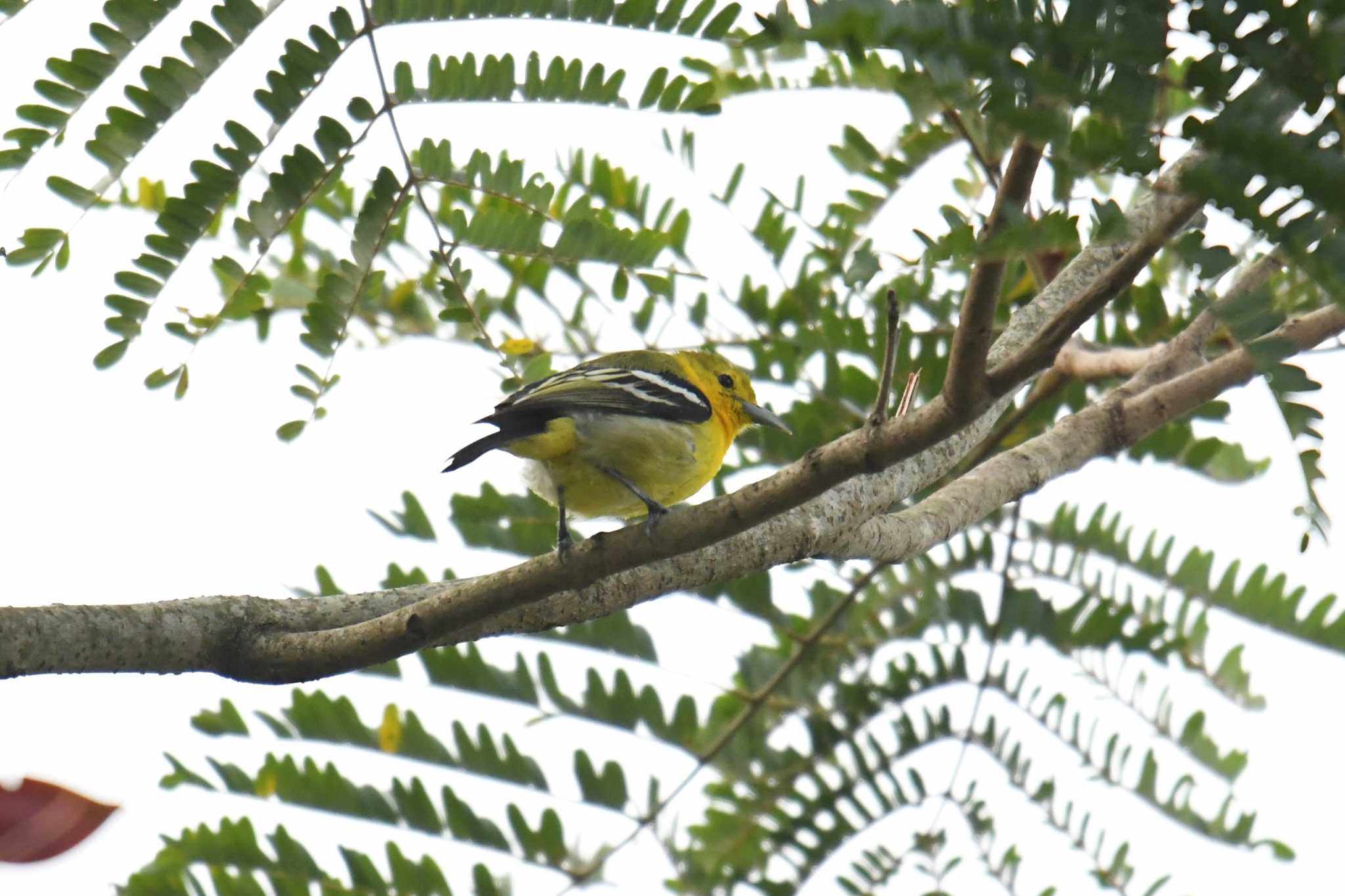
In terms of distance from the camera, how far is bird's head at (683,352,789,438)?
4609 millimetres

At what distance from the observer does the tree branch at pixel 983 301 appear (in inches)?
70.7

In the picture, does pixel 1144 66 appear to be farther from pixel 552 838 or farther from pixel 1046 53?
pixel 552 838

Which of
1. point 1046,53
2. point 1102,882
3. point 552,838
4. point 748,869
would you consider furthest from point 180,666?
point 1102,882

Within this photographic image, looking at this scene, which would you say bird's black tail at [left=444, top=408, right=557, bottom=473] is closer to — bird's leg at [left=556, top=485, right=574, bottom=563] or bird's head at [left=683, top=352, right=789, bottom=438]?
bird's leg at [left=556, top=485, right=574, bottom=563]

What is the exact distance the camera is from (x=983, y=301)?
1.95 meters

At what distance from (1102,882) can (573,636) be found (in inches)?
66.1

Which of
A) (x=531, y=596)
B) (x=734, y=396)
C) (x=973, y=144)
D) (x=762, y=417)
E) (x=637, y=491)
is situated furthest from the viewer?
(x=734, y=396)

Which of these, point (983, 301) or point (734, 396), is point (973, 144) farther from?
point (734, 396)

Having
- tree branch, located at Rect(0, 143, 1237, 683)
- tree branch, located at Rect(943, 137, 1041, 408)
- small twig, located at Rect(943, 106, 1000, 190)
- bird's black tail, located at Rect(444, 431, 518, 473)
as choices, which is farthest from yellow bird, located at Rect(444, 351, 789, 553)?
tree branch, located at Rect(943, 137, 1041, 408)

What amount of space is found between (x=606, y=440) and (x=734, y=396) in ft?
3.12

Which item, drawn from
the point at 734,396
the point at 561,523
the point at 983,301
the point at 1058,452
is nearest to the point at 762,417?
the point at 734,396

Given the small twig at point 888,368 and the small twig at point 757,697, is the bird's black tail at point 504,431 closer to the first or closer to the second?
the small twig at point 757,697

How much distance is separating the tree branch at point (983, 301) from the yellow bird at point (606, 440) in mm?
1646

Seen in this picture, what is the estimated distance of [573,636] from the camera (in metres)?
3.89
